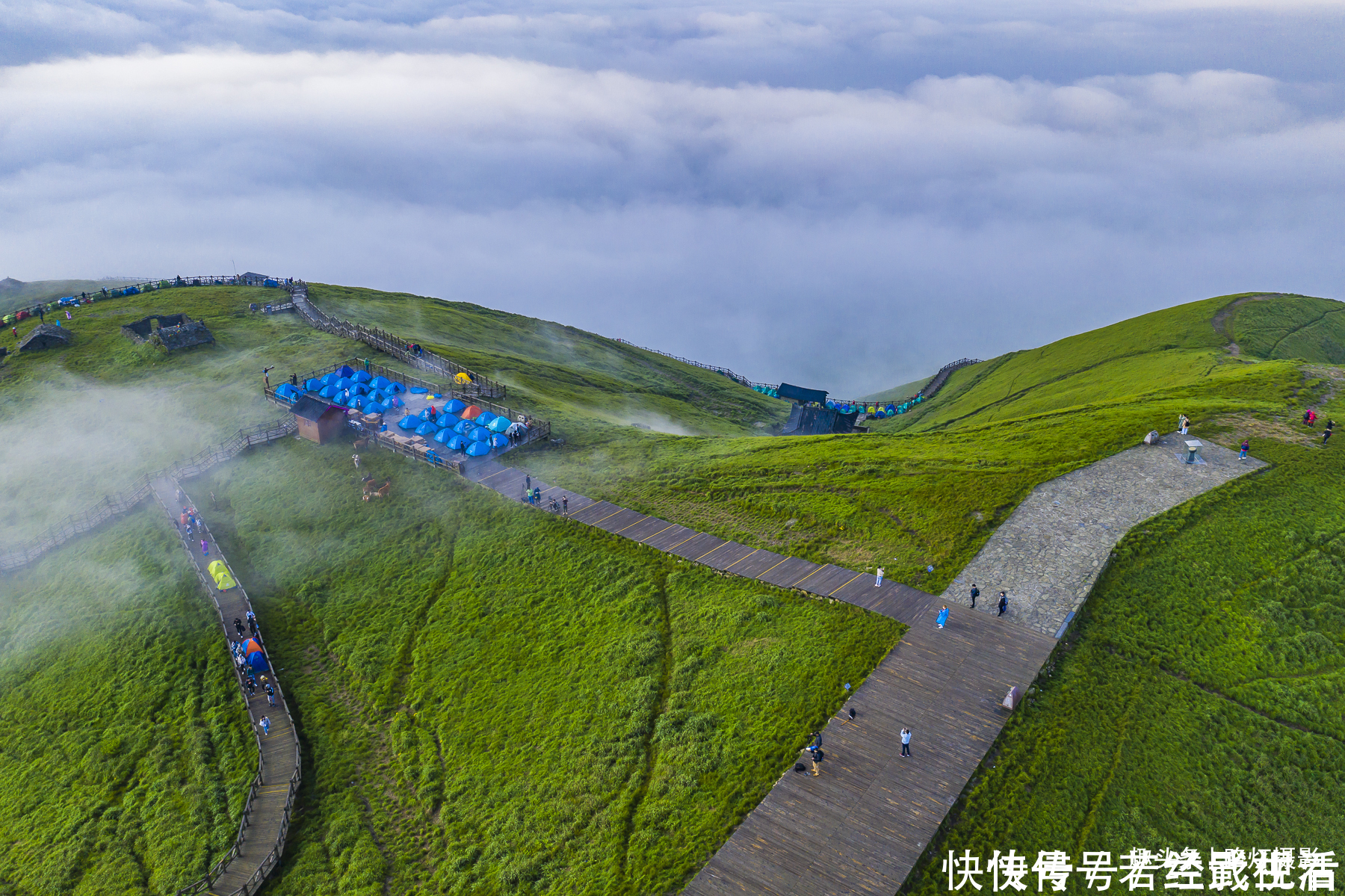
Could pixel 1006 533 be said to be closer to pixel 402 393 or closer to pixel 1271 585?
pixel 1271 585

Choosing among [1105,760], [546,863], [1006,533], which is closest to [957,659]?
[1105,760]

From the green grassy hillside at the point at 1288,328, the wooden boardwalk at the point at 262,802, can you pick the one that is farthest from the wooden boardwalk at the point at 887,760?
the green grassy hillside at the point at 1288,328

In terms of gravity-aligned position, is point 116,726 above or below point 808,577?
below

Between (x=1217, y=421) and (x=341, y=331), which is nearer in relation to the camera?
(x=1217, y=421)

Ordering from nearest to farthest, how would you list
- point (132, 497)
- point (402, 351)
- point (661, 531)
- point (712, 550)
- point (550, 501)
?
point (712, 550)
point (661, 531)
point (550, 501)
point (132, 497)
point (402, 351)

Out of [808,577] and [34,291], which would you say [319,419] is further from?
[34,291]

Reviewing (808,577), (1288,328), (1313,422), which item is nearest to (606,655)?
(808,577)

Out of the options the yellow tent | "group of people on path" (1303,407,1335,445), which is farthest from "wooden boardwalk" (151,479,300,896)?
"group of people on path" (1303,407,1335,445)

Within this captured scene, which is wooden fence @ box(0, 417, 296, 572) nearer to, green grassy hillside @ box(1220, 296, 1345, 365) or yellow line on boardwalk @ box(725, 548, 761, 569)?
yellow line on boardwalk @ box(725, 548, 761, 569)
